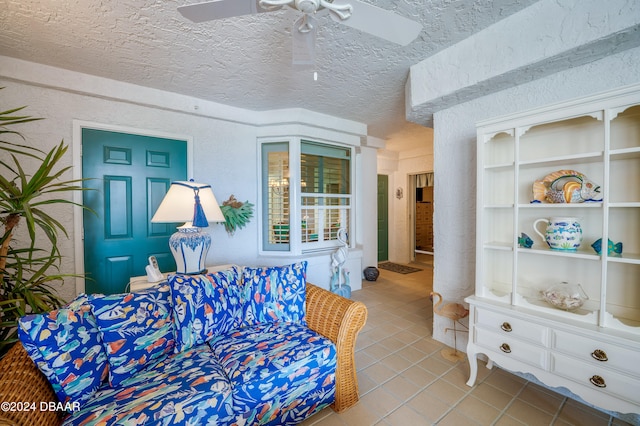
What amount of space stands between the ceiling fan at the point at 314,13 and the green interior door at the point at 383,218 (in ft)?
15.0

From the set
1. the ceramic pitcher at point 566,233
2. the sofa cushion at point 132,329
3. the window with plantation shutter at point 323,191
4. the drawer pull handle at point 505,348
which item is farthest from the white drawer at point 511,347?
the window with plantation shutter at point 323,191

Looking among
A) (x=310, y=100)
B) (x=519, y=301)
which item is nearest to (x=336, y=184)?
(x=310, y=100)

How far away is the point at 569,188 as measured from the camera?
4.97 feet

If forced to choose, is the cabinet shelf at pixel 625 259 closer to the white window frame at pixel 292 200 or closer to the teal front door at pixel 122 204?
the white window frame at pixel 292 200

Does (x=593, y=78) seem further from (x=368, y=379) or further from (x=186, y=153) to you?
(x=186, y=153)

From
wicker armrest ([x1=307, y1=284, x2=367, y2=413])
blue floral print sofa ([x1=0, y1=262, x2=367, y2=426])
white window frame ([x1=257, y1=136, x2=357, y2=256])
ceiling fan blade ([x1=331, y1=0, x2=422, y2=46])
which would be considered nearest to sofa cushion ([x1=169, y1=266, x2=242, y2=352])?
blue floral print sofa ([x1=0, y1=262, x2=367, y2=426])

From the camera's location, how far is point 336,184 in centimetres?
384

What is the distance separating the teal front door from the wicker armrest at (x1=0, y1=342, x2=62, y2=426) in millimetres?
1488

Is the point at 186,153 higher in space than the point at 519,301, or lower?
higher

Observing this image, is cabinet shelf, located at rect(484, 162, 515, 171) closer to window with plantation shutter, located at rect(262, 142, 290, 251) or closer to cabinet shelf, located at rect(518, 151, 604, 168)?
cabinet shelf, located at rect(518, 151, 604, 168)

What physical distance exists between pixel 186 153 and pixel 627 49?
12.1 ft

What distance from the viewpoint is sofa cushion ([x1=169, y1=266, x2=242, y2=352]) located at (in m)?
1.49

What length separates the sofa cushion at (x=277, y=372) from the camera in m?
1.21

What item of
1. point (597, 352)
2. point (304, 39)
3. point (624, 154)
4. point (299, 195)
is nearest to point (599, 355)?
point (597, 352)
